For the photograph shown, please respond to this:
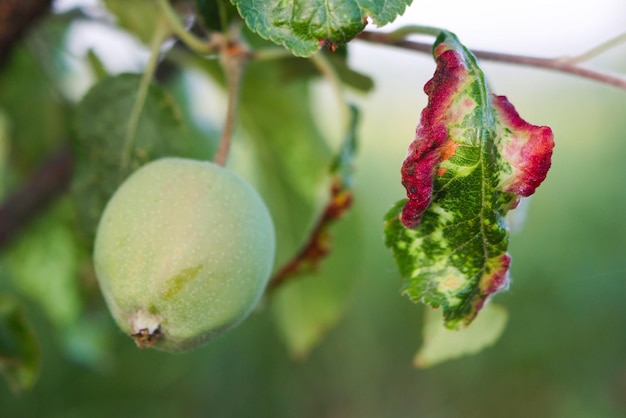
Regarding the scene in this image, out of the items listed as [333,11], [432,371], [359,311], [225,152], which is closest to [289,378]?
[359,311]

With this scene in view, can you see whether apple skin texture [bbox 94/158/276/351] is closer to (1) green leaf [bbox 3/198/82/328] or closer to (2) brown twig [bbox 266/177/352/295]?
(2) brown twig [bbox 266/177/352/295]

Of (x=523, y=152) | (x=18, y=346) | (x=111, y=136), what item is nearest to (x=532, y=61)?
(x=523, y=152)

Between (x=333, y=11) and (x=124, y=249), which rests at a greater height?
(x=333, y=11)

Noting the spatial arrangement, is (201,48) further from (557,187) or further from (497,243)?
(557,187)

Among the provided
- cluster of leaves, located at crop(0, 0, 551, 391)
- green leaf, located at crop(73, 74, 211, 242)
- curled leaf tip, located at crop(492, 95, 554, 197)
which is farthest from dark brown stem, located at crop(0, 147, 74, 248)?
curled leaf tip, located at crop(492, 95, 554, 197)

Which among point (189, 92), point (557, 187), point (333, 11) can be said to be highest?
point (333, 11)

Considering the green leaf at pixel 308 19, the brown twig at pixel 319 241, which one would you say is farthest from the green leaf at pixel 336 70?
the green leaf at pixel 308 19
